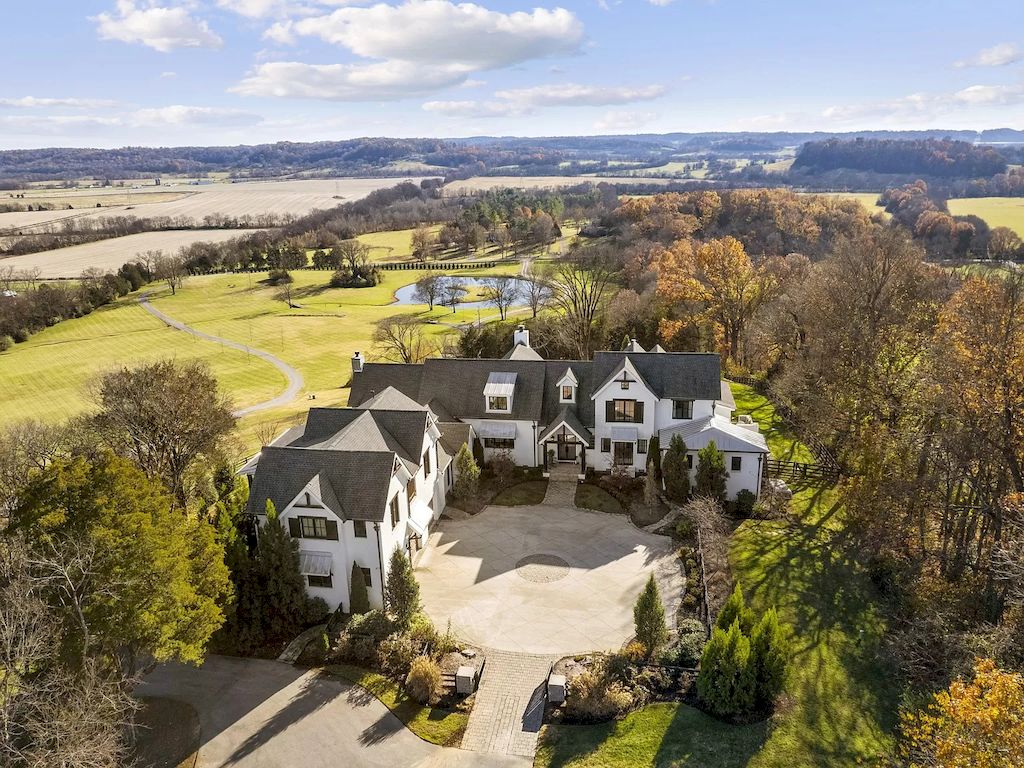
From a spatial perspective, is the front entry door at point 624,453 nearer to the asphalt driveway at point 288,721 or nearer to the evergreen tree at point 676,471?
the evergreen tree at point 676,471

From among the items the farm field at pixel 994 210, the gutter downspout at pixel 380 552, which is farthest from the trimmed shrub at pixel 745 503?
the farm field at pixel 994 210

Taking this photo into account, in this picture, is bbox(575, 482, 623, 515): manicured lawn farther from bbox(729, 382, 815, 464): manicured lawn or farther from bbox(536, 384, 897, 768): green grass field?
bbox(729, 382, 815, 464): manicured lawn

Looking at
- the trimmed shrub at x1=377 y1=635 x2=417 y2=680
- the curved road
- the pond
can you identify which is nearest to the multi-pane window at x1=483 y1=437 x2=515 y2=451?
the trimmed shrub at x1=377 y1=635 x2=417 y2=680

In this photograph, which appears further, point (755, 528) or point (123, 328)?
point (123, 328)

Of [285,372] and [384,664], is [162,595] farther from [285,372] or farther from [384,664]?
[285,372]

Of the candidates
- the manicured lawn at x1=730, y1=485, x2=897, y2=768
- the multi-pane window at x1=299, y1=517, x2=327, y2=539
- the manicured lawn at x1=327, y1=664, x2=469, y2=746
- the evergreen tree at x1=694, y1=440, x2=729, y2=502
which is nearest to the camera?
the manicured lawn at x1=730, y1=485, x2=897, y2=768

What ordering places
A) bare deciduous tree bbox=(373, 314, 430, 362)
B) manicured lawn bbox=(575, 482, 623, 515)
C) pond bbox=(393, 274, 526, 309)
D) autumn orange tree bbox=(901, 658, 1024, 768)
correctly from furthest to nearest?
pond bbox=(393, 274, 526, 309) < bare deciduous tree bbox=(373, 314, 430, 362) < manicured lawn bbox=(575, 482, 623, 515) < autumn orange tree bbox=(901, 658, 1024, 768)

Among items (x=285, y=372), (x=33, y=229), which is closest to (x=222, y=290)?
(x=285, y=372)
